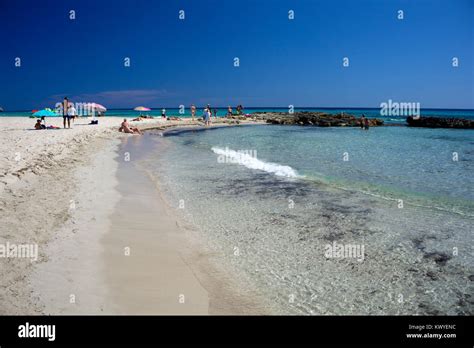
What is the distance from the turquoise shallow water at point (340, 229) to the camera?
15.9ft

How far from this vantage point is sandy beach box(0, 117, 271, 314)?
13.9 ft

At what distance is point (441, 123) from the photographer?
53.9 meters

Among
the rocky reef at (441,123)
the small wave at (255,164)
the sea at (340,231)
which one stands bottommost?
the sea at (340,231)

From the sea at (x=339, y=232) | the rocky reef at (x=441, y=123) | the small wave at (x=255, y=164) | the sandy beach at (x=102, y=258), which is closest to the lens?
the sandy beach at (x=102, y=258)

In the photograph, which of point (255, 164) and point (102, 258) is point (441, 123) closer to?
point (255, 164)

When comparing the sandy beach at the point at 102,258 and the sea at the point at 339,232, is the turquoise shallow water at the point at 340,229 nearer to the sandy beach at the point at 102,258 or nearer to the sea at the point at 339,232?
the sea at the point at 339,232

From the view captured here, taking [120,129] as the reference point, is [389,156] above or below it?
below

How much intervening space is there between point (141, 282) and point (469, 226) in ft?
24.7

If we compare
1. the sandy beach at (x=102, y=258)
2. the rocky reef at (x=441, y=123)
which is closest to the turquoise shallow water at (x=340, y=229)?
the sandy beach at (x=102, y=258)

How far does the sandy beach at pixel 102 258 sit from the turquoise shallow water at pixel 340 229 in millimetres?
607

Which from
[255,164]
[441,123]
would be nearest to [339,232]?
[255,164]

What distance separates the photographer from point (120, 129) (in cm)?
3588
